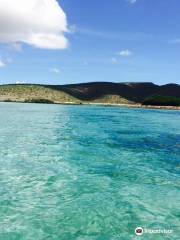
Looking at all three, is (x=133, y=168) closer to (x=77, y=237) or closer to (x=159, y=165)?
(x=159, y=165)

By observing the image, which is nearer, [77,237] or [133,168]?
[77,237]

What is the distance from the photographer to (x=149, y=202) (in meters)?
17.5

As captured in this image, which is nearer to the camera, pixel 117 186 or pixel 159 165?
pixel 117 186

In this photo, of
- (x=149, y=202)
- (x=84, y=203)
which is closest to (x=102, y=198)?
(x=84, y=203)

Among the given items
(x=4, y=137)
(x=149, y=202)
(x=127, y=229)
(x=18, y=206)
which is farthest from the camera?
(x=4, y=137)

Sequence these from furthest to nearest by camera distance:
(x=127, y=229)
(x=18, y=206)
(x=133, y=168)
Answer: (x=133, y=168) → (x=18, y=206) → (x=127, y=229)

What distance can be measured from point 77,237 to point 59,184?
7.55m

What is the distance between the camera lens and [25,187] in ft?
63.6

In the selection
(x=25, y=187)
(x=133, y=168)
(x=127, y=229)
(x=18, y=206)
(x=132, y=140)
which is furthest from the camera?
(x=132, y=140)

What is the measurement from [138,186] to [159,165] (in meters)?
7.23

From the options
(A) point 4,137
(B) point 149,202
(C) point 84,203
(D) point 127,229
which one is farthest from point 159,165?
(A) point 4,137

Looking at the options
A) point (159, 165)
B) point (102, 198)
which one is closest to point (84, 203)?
point (102, 198)

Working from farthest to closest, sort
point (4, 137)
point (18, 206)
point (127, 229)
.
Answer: point (4, 137) < point (18, 206) < point (127, 229)

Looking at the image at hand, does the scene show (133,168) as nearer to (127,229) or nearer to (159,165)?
(159,165)
